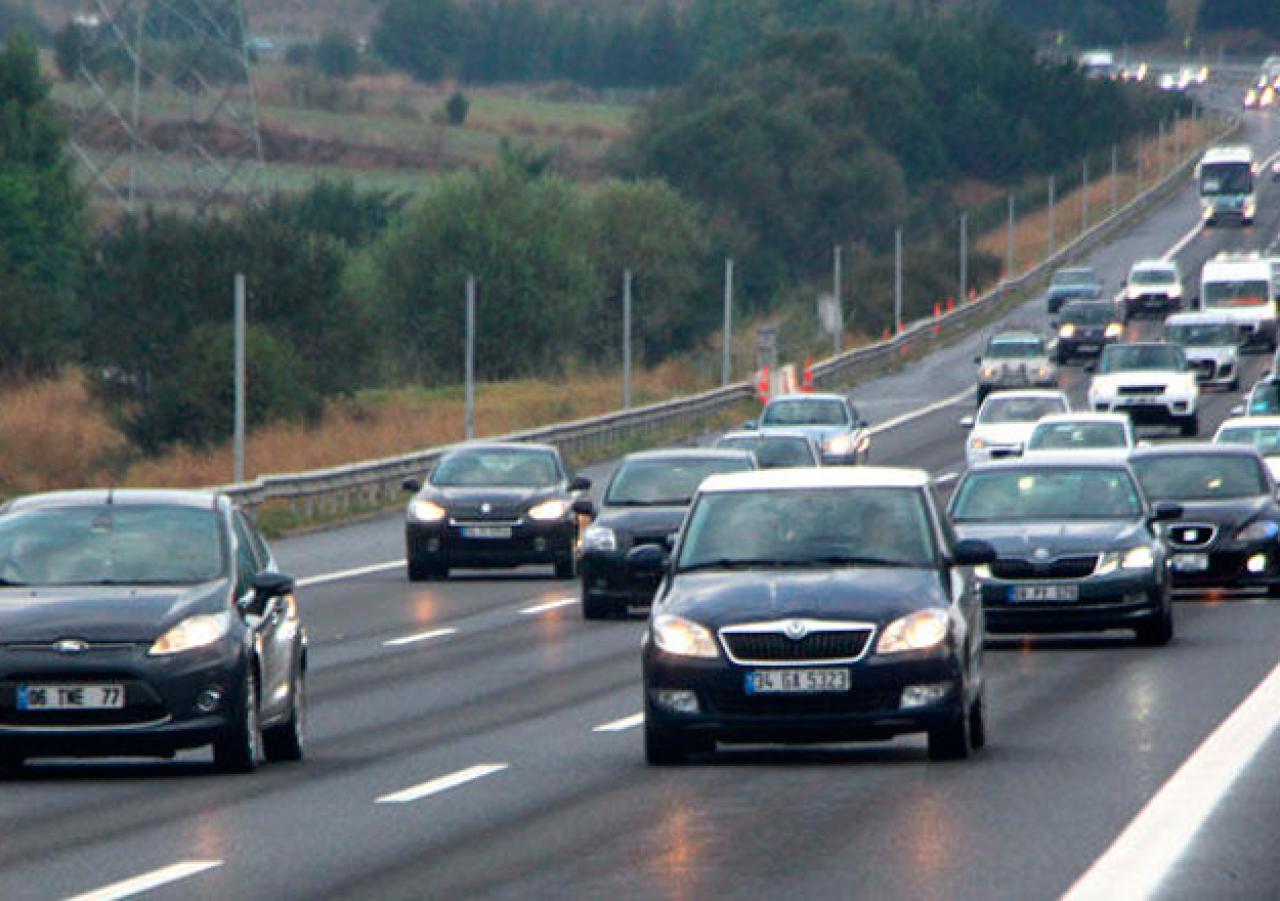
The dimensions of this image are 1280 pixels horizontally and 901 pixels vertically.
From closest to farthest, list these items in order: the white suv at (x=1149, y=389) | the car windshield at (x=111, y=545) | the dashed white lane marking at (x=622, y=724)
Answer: the car windshield at (x=111, y=545), the dashed white lane marking at (x=622, y=724), the white suv at (x=1149, y=389)

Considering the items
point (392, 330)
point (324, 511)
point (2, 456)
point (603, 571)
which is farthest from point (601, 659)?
point (392, 330)

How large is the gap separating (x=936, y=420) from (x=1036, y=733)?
190ft

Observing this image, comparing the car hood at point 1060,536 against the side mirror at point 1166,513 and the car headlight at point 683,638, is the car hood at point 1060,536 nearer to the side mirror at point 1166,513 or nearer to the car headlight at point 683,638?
the side mirror at point 1166,513

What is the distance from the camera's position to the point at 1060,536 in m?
26.4

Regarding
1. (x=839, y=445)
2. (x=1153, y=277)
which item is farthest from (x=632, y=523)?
(x=1153, y=277)

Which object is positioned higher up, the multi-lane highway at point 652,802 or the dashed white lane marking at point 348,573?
the multi-lane highway at point 652,802

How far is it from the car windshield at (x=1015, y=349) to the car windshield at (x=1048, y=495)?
48.7m

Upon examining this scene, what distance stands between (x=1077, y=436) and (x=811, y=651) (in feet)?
99.0

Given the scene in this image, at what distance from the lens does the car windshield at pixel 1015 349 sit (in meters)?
76.9

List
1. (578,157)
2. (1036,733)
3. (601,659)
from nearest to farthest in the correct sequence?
(1036,733)
(601,659)
(578,157)

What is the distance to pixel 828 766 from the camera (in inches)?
677

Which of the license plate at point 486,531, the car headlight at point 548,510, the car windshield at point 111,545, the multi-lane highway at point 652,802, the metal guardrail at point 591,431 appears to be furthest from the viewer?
the metal guardrail at point 591,431

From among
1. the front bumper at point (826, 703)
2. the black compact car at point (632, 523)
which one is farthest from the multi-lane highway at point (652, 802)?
the black compact car at point (632, 523)

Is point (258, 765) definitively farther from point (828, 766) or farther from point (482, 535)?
point (482, 535)
